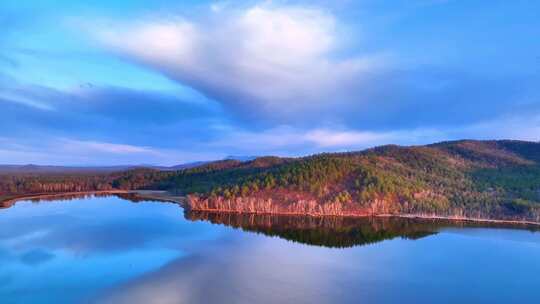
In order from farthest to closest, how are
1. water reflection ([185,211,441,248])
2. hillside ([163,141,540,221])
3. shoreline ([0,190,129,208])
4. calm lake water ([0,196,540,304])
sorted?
shoreline ([0,190,129,208]) → hillside ([163,141,540,221]) → water reflection ([185,211,441,248]) → calm lake water ([0,196,540,304])

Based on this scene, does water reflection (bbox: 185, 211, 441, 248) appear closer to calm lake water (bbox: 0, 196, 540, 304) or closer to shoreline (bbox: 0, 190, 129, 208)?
calm lake water (bbox: 0, 196, 540, 304)

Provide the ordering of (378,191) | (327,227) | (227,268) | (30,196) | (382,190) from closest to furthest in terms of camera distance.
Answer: (227,268), (327,227), (378,191), (382,190), (30,196)

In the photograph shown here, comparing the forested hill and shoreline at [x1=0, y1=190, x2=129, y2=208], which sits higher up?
the forested hill

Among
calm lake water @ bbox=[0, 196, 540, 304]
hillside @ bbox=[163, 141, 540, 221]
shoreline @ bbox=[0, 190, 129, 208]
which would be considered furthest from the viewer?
shoreline @ bbox=[0, 190, 129, 208]

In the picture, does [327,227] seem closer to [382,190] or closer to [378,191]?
[378,191]

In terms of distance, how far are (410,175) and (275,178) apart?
34144mm

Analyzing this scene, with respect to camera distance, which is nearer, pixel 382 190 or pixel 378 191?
pixel 378 191

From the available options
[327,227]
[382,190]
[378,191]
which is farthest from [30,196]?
[382,190]

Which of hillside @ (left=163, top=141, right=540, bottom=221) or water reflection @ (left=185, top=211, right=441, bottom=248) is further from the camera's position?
hillside @ (left=163, top=141, right=540, bottom=221)

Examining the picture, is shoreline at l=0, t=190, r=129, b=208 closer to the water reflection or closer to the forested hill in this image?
the forested hill

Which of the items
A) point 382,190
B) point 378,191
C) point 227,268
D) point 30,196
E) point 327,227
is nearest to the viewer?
point 227,268

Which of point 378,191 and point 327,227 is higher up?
point 378,191

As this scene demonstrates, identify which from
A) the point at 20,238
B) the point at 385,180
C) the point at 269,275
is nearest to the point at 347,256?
the point at 269,275

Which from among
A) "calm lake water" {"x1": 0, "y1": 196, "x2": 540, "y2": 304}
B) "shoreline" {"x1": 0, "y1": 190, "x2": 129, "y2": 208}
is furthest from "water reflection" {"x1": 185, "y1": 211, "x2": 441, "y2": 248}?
"shoreline" {"x1": 0, "y1": 190, "x2": 129, "y2": 208}
